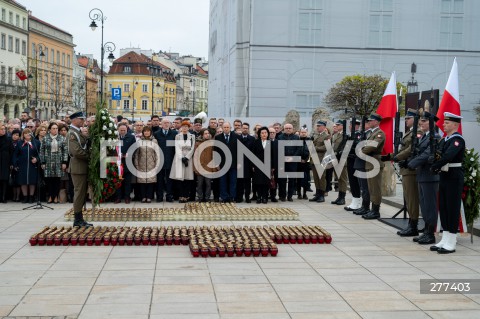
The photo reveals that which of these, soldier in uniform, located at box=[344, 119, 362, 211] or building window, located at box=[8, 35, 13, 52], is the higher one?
building window, located at box=[8, 35, 13, 52]

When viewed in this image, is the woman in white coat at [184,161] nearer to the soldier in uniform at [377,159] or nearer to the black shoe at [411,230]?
the soldier in uniform at [377,159]

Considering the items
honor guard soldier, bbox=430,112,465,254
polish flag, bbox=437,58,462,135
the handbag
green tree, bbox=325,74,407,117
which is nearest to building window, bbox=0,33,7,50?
green tree, bbox=325,74,407,117

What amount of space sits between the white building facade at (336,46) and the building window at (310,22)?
0.07m

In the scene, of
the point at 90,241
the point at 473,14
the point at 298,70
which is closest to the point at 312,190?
the point at 90,241

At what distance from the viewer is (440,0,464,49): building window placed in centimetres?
4594

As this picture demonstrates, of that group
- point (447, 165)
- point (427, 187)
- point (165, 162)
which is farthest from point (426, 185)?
point (165, 162)

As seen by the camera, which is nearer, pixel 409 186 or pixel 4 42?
pixel 409 186

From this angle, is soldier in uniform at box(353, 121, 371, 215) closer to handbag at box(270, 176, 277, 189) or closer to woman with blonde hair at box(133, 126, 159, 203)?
handbag at box(270, 176, 277, 189)

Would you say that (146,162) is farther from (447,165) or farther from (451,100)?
(447,165)

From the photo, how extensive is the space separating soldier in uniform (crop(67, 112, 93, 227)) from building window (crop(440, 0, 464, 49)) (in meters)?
38.9

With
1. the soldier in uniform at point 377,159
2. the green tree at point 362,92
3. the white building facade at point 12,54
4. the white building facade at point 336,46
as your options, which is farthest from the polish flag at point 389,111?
the white building facade at point 12,54

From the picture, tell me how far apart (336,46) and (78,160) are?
35.8 m

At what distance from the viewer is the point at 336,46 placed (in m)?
45.9

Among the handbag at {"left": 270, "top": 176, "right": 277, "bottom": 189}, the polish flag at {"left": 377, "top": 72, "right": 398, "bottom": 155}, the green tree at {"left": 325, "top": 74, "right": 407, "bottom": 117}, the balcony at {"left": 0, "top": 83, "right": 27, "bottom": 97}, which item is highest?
the balcony at {"left": 0, "top": 83, "right": 27, "bottom": 97}
